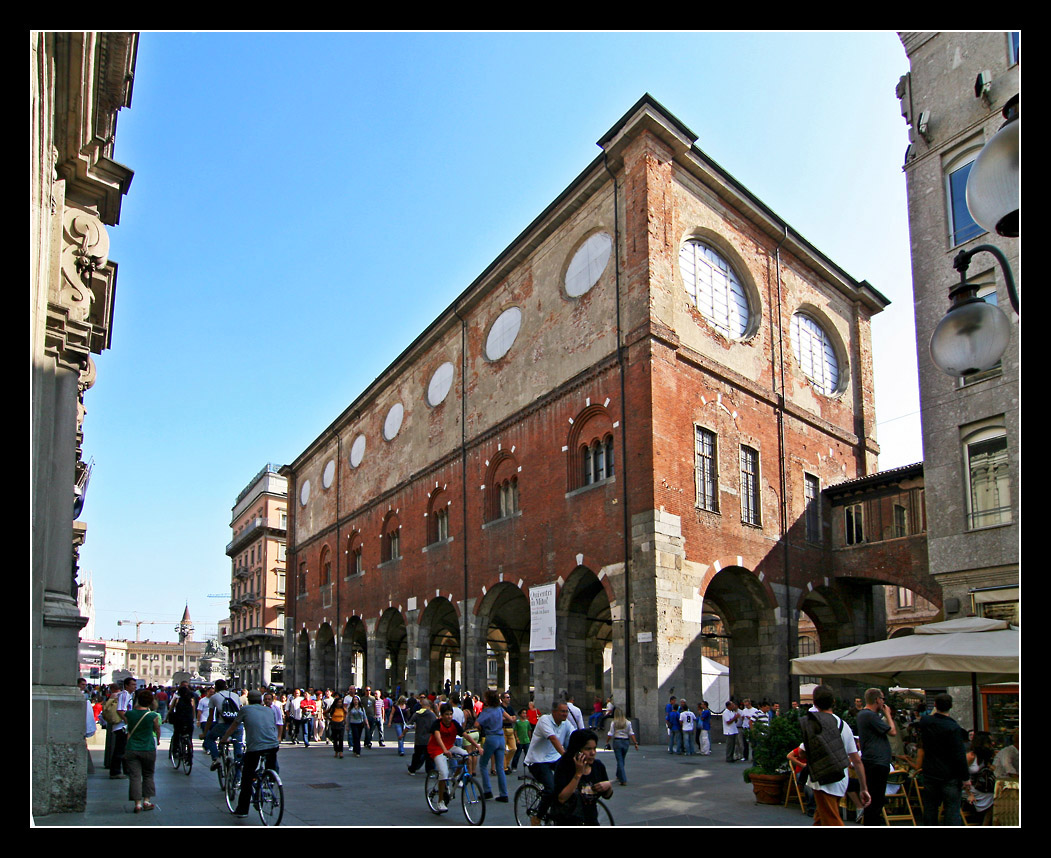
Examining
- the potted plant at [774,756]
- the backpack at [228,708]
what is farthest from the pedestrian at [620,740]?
the backpack at [228,708]

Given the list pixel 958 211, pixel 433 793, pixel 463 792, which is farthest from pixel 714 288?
pixel 463 792

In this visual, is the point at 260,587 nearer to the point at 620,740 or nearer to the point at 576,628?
the point at 576,628

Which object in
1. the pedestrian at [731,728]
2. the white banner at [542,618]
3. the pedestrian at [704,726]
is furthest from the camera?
the white banner at [542,618]

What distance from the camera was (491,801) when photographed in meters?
12.4

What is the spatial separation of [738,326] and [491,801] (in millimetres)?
18784

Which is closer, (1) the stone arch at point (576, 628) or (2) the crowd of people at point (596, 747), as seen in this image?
(2) the crowd of people at point (596, 747)

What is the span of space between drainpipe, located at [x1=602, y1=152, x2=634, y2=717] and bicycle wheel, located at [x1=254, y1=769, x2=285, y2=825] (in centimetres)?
1359

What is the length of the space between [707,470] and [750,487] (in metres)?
2.13

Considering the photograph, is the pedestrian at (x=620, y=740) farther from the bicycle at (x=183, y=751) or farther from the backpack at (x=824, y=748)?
the bicycle at (x=183, y=751)

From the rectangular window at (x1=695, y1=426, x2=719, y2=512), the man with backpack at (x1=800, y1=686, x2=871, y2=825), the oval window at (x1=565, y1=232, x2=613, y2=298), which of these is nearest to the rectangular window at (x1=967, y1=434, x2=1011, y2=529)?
the rectangular window at (x1=695, y1=426, x2=719, y2=512)

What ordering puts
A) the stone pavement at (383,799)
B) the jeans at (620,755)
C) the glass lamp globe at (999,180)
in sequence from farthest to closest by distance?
the jeans at (620,755)
the stone pavement at (383,799)
the glass lamp globe at (999,180)

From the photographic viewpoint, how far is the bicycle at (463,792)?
10.6m

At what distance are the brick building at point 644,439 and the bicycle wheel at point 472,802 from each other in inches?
448
